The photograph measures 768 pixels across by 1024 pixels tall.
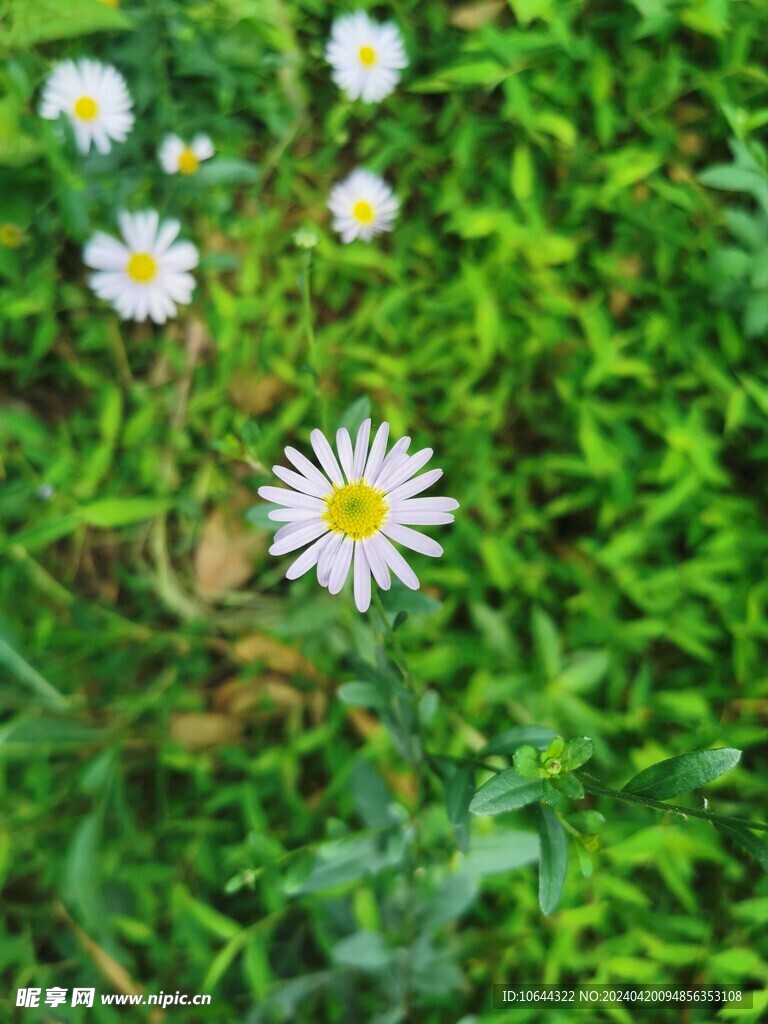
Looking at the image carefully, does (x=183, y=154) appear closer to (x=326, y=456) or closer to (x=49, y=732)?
(x=326, y=456)

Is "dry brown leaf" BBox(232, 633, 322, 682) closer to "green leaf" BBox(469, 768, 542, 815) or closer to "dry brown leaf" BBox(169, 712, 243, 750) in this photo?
"dry brown leaf" BBox(169, 712, 243, 750)

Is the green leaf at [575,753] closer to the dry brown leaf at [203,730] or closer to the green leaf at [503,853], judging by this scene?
the green leaf at [503,853]

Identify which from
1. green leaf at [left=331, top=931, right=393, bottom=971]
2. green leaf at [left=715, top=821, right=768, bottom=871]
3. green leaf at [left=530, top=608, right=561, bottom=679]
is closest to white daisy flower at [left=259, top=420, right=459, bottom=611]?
green leaf at [left=715, top=821, right=768, bottom=871]

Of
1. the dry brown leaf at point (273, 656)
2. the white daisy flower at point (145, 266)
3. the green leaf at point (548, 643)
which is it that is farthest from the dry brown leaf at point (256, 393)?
the green leaf at point (548, 643)

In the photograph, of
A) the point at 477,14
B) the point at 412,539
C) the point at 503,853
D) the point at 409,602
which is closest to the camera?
the point at 412,539

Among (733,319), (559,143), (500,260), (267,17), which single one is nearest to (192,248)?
(267,17)

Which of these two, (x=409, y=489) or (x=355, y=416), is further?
(x=355, y=416)

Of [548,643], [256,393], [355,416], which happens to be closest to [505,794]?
[355,416]
